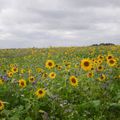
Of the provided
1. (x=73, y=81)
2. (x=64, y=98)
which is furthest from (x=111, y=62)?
(x=64, y=98)

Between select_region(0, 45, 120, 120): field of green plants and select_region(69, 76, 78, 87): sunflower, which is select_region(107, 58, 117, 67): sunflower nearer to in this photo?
select_region(0, 45, 120, 120): field of green plants

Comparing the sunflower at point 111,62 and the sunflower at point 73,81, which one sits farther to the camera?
the sunflower at point 111,62

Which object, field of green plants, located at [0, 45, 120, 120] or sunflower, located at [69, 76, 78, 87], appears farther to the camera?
sunflower, located at [69, 76, 78, 87]

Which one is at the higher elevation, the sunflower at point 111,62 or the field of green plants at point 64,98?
the sunflower at point 111,62

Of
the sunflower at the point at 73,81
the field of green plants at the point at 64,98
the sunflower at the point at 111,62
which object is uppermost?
the sunflower at the point at 111,62

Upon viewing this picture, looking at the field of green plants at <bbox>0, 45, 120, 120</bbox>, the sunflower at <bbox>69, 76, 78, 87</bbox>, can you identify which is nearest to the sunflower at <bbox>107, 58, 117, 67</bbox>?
the field of green plants at <bbox>0, 45, 120, 120</bbox>

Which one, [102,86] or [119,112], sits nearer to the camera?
[119,112]

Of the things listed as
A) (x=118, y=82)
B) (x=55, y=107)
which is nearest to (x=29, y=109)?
(x=55, y=107)

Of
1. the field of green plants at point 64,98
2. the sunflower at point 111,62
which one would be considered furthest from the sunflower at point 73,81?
the sunflower at point 111,62

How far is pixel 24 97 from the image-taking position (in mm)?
8180

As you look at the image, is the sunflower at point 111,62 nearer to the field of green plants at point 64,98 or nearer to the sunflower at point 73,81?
the field of green plants at point 64,98

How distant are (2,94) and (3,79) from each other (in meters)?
0.88

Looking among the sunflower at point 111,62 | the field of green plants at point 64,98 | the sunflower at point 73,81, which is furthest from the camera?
the sunflower at point 111,62

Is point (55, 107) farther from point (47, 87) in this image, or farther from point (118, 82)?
point (118, 82)
